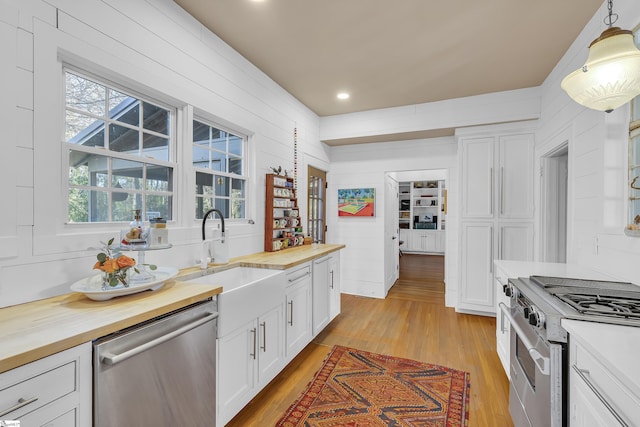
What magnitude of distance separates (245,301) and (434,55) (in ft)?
9.09

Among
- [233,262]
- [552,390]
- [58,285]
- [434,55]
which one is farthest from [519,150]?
[58,285]

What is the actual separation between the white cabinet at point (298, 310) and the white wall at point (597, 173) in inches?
86.3

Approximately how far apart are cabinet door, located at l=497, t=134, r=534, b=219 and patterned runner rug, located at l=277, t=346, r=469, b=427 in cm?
230

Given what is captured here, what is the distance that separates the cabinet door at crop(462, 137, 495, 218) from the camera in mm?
3820

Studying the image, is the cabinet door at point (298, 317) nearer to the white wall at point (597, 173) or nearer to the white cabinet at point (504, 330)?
the white cabinet at point (504, 330)

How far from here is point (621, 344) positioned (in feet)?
3.13

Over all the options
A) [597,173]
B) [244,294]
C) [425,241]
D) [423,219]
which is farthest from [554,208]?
[423,219]

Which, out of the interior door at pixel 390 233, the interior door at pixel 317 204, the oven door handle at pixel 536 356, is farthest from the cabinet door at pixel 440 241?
the oven door handle at pixel 536 356

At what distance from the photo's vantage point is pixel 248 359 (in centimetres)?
189

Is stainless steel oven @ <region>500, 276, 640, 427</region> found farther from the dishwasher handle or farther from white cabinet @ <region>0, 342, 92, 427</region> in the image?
white cabinet @ <region>0, 342, 92, 427</region>

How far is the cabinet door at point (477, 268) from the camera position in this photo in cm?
382

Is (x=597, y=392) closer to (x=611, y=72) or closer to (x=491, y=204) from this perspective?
(x=611, y=72)

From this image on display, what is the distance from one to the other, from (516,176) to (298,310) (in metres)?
3.24

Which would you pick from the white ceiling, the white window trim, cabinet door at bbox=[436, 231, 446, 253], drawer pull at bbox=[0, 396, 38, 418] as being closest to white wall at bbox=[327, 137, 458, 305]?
the white ceiling
